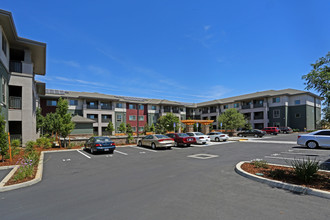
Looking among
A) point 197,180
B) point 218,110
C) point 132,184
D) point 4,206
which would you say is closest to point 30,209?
point 4,206

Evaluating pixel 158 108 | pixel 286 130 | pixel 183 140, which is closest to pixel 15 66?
pixel 183 140

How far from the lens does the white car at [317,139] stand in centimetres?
1481

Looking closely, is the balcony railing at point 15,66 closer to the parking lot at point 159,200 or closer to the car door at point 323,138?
the parking lot at point 159,200

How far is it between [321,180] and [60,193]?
8.65 m

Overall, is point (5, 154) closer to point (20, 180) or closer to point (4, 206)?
point (20, 180)

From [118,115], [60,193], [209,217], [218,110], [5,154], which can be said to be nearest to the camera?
[209,217]

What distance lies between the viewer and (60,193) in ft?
18.6

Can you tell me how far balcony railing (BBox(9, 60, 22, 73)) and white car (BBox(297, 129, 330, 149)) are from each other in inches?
1039

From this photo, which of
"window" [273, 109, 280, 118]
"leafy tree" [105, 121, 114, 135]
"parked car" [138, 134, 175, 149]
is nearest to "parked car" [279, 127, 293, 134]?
"window" [273, 109, 280, 118]

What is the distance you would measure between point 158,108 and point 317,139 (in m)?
39.0

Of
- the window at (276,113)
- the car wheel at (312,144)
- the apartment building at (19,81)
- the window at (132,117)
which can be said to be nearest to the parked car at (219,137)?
the car wheel at (312,144)

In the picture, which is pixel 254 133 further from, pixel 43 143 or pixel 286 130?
pixel 43 143

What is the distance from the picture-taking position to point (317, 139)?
1517cm

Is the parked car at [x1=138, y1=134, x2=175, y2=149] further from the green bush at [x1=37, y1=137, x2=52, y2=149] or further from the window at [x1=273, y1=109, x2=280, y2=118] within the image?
the window at [x1=273, y1=109, x2=280, y2=118]
